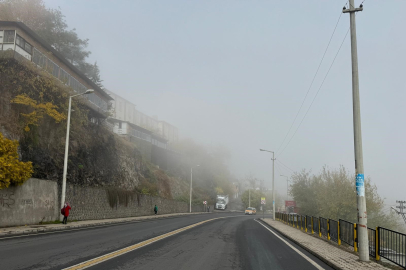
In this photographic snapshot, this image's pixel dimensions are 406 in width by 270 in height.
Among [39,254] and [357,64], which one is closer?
[39,254]

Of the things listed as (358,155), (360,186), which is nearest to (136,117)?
(358,155)

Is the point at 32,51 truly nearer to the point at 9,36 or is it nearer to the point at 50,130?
the point at 9,36

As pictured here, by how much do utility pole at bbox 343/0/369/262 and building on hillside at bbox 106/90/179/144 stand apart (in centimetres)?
6834

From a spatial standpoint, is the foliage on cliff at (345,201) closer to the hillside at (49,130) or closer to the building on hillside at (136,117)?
the hillside at (49,130)

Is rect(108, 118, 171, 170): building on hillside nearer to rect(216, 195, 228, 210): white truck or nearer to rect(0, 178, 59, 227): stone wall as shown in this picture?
rect(216, 195, 228, 210): white truck

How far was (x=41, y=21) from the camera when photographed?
4991 cm

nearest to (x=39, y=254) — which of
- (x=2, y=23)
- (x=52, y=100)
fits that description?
(x=52, y=100)

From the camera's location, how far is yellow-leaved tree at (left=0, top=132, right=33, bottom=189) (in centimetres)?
1711

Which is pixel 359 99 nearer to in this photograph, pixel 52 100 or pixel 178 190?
pixel 52 100

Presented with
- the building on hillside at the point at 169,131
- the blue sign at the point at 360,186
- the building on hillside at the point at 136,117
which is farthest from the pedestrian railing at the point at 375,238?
the building on hillside at the point at 169,131

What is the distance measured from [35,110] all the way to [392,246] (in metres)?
26.1

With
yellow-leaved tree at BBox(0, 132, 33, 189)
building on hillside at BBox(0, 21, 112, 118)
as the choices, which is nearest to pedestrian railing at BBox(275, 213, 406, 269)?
yellow-leaved tree at BBox(0, 132, 33, 189)

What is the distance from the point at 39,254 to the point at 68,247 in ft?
5.41

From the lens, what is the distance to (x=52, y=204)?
22.7 m
